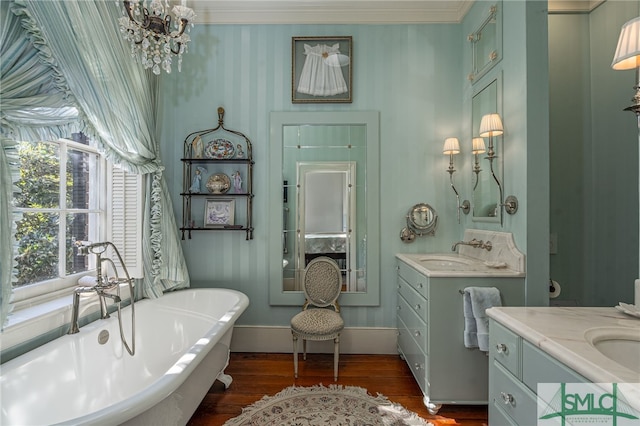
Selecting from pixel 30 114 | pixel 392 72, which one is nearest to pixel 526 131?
pixel 392 72

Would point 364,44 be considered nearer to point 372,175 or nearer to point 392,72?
point 392,72

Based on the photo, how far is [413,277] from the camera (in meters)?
2.27

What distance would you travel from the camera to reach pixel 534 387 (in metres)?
1.02

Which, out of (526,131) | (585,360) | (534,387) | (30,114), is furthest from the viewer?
(526,131)

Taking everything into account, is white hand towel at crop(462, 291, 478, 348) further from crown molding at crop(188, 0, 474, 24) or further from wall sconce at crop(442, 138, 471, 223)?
crown molding at crop(188, 0, 474, 24)

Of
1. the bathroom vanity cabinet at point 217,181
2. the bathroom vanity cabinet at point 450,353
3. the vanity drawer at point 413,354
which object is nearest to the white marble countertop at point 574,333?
the bathroom vanity cabinet at point 450,353

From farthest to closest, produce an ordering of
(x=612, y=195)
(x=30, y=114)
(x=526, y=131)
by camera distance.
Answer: (x=612, y=195) < (x=526, y=131) < (x=30, y=114)

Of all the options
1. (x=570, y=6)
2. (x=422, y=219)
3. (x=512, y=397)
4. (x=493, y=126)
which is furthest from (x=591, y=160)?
(x=512, y=397)

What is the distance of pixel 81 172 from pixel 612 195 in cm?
370

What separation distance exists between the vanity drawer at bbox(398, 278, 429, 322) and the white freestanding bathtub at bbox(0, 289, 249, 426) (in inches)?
48.4

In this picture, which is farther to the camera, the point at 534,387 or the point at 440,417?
the point at 440,417

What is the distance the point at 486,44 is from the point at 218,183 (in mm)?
2477

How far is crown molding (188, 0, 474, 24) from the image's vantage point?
2.70 meters

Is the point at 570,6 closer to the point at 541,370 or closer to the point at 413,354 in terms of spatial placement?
the point at 541,370
